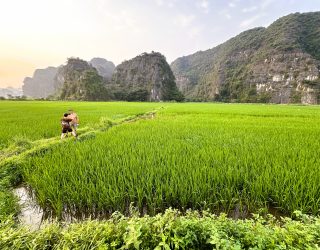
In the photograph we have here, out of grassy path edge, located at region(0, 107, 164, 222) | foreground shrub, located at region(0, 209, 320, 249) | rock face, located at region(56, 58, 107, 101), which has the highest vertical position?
rock face, located at region(56, 58, 107, 101)

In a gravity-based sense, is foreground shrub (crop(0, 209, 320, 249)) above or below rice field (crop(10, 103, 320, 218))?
above

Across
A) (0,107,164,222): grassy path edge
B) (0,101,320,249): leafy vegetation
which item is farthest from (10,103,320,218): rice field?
(0,107,164,222): grassy path edge

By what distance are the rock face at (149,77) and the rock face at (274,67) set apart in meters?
12.4

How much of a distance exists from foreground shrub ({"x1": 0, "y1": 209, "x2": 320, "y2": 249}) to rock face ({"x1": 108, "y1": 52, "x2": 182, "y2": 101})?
80329 millimetres

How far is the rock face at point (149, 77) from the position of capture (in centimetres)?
8569

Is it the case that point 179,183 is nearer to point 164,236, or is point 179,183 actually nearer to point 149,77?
point 164,236

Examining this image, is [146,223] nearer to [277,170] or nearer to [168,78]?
[277,170]

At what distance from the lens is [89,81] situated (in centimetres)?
7081

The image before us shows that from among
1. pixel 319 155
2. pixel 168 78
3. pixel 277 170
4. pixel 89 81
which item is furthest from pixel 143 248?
pixel 168 78

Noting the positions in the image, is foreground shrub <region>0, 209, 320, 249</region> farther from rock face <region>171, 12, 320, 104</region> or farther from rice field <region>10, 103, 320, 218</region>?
rock face <region>171, 12, 320, 104</region>

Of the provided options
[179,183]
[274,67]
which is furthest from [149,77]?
[179,183]

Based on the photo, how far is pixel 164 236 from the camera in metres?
1.49

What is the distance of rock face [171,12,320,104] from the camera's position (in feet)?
244

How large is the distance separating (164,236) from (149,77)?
91552mm
